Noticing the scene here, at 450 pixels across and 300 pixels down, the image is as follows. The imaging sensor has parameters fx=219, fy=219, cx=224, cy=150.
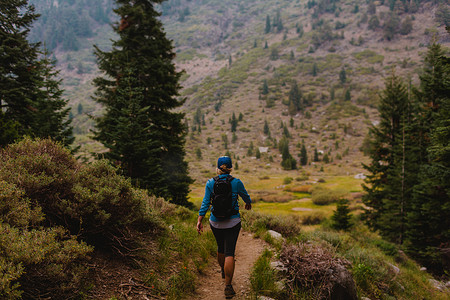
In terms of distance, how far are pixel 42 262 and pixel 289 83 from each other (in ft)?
611

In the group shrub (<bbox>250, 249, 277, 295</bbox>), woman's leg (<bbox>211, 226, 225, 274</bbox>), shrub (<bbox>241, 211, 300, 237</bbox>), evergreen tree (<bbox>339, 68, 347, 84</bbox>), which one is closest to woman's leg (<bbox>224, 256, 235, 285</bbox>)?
woman's leg (<bbox>211, 226, 225, 274</bbox>)

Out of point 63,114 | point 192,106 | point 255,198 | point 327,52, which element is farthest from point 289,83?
point 63,114

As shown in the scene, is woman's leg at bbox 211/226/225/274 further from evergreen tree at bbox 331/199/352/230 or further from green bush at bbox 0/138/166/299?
evergreen tree at bbox 331/199/352/230

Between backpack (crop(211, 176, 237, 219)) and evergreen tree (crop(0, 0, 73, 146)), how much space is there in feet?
43.4

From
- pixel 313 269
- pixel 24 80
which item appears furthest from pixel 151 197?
pixel 24 80

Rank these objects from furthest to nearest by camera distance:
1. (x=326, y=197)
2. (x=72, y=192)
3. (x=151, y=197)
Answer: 1. (x=326, y=197)
2. (x=151, y=197)
3. (x=72, y=192)

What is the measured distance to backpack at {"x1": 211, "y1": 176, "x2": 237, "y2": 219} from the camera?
4.03m

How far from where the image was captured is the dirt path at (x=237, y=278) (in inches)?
169

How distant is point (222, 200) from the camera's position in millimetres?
4027

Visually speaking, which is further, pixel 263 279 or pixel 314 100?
pixel 314 100

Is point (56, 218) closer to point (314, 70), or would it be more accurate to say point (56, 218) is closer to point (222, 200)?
point (222, 200)

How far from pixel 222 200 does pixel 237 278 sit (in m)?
2.21

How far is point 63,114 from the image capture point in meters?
15.4

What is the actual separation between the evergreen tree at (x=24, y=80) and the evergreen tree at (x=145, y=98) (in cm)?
435
